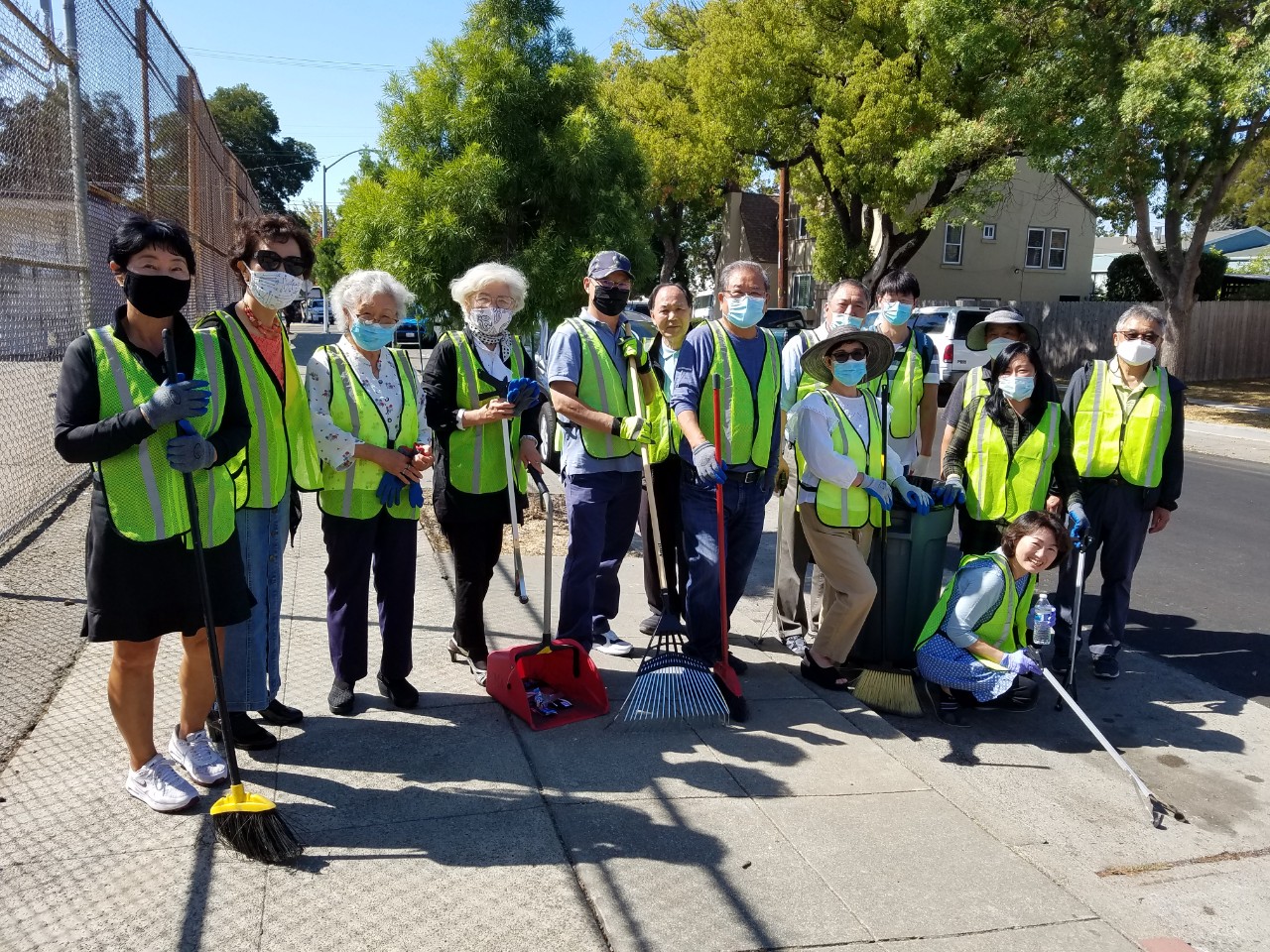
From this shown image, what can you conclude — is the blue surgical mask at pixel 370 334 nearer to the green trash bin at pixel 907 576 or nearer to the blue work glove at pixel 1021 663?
the green trash bin at pixel 907 576

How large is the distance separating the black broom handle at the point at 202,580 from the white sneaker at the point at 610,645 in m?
2.14

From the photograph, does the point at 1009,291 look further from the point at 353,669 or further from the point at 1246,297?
the point at 353,669

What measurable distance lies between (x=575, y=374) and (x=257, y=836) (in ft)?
7.79

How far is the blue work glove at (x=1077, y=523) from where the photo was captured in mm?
4578

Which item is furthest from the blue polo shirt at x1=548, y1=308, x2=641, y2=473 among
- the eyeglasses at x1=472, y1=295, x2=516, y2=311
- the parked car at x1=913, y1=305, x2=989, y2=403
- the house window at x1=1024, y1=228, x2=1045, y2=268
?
the house window at x1=1024, y1=228, x2=1045, y2=268

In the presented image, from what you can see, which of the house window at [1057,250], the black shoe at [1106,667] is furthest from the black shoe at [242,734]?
the house window at [1057,250]

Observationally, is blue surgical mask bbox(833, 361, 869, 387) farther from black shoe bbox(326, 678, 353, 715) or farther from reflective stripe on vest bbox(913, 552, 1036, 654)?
black shoe bbox(326, 678, 353, 715)

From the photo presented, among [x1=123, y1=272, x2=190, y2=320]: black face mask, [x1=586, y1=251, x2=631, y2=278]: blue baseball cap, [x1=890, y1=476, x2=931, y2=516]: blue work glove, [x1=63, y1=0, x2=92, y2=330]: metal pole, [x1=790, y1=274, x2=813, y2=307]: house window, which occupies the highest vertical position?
[x1=790, y1=274, x2=813, y2=307]: house window

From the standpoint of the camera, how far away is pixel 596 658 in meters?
4.93

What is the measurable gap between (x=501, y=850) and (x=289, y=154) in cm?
7342

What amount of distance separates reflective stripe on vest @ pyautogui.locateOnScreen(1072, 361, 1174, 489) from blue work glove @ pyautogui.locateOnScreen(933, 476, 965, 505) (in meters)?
0.66

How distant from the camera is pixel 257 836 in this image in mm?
2885

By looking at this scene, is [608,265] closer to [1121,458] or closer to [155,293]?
[155,293]

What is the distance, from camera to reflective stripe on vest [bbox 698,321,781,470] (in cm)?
443
